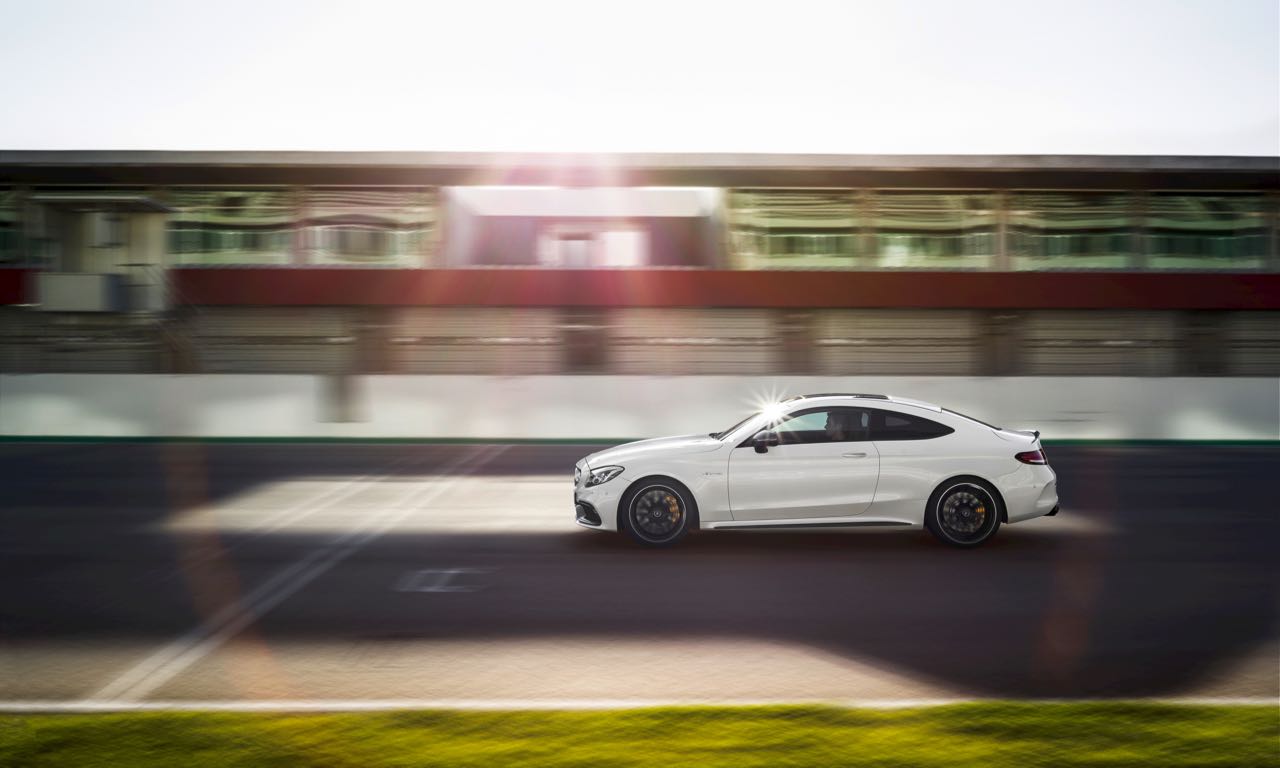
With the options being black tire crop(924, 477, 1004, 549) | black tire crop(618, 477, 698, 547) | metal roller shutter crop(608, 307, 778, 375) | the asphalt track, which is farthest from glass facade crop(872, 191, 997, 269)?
black tire crop(618, 477, 698, 547)

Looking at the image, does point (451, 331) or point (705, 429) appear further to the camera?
point (451, 331)

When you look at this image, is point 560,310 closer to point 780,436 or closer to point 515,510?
point 515,510

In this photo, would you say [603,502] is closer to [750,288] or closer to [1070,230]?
[750,288]

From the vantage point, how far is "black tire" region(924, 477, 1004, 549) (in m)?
9.77

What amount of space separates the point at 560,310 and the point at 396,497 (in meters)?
14.0

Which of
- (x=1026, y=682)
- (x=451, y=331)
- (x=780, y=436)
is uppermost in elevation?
(x=451, y=331)

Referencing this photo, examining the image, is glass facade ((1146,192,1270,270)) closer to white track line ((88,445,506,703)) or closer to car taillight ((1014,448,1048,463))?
car taillight ((1014,448,1048,463))

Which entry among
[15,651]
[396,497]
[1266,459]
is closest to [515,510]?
[396,497]

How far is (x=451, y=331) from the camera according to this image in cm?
2747

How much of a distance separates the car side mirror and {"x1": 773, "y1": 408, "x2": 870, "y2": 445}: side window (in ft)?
0.22

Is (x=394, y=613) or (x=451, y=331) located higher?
(x=451, y=331)

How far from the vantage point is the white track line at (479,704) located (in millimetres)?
5316

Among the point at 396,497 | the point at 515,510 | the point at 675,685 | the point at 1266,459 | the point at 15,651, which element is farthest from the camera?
the point at 1266,459

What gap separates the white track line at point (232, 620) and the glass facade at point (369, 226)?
16.9m
